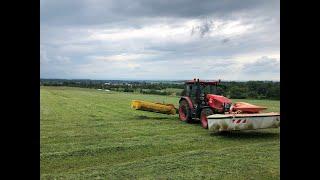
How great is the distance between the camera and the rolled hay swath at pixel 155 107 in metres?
9.23

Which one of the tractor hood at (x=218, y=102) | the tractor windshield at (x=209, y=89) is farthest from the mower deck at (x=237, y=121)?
the tractor windshield at (x=209, y=89)

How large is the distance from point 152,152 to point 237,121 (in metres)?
1.85

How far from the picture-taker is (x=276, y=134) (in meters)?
7.03

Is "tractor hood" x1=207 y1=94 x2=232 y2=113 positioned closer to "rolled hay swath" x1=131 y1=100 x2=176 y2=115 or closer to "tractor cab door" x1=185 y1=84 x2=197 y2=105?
"tractor cab door" x1=185 y1=84 x2=197 y2=105

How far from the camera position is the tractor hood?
24.4 ft

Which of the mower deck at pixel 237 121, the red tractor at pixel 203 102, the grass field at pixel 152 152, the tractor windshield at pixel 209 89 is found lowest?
the grass field at pixel 152 152

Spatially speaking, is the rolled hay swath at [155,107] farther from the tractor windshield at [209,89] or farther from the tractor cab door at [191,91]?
the tractor windshield at [209,89]

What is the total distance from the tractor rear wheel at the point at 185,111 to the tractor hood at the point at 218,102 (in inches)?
21.1

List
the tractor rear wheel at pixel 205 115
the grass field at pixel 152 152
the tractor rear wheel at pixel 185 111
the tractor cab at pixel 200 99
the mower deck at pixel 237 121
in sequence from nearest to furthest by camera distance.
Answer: the grass field at pixel 152 152 < the mower deck at pixel 237 121 < the tractor rear wheel at pixel 205 115 < the tractor cab at pixel 200 99 < the tractor rear wheel at pixel 185 111

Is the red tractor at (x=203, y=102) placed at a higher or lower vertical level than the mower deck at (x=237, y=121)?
higher

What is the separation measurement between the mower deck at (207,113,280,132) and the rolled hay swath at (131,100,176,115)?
2977 mm
